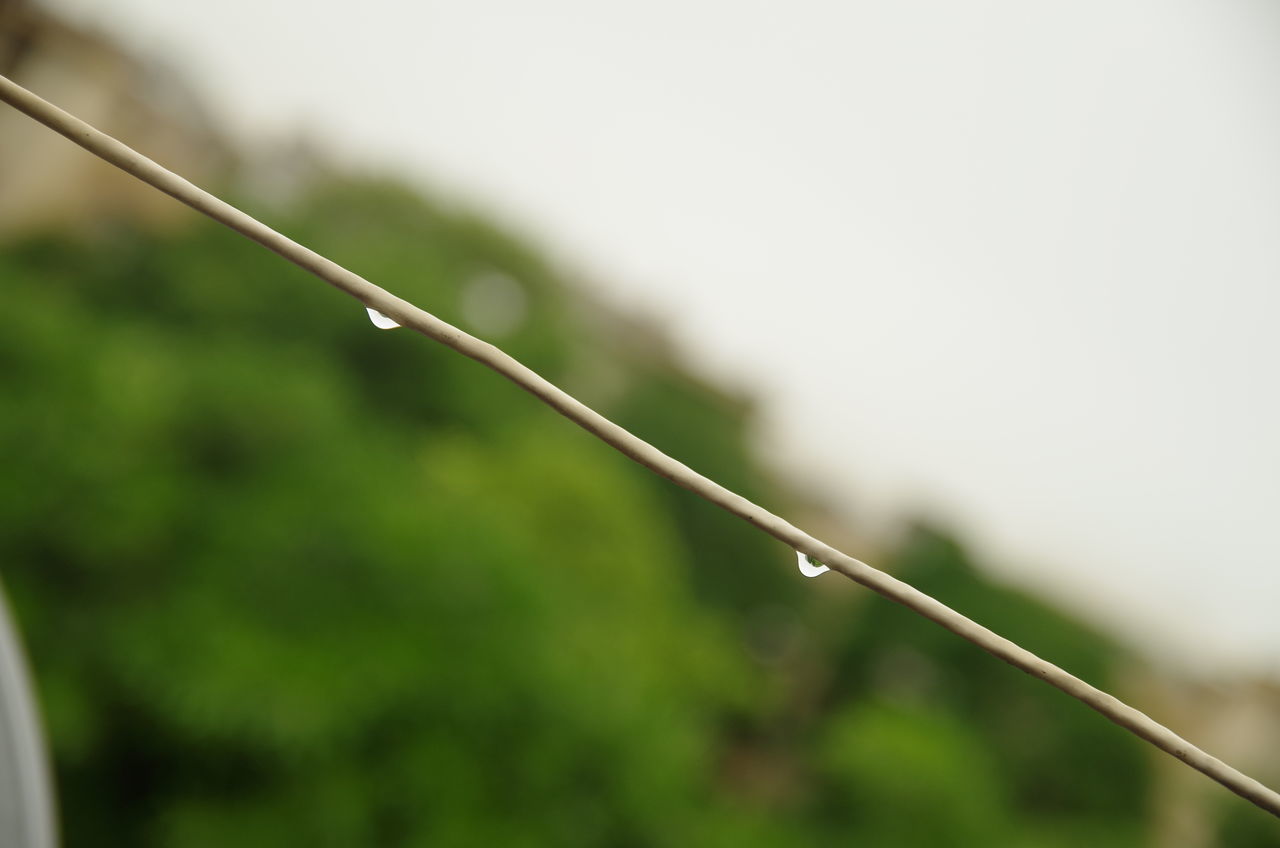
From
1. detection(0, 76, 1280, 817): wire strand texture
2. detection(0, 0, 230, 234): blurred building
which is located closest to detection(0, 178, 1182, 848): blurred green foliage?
detection(0, 0, 230, 234): blurred building

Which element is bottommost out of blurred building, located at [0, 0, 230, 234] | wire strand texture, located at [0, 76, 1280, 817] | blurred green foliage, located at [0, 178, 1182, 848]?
blurred green foliage, located at [0, 178, 1182, 848]

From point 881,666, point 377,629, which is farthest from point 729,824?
point 377,629

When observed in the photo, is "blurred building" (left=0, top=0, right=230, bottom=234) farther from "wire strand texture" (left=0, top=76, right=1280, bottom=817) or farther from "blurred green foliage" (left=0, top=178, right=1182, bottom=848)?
"wire strand texture" (left=0, top=76, right=1280, bottom=817)

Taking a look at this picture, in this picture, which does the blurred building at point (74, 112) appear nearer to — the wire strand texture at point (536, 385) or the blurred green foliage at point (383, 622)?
the blurred green foliage at point (383, 622)

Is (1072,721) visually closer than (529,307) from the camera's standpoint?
Yes

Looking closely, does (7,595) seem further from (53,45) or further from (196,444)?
(53,45)

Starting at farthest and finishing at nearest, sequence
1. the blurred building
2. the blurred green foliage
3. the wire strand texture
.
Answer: the blurred building
the blurred green foliage
the wire strand texture

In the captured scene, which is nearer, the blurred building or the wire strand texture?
the wire strand texture

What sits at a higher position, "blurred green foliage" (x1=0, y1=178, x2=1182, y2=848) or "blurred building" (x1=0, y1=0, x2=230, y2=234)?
"blurred building" (x1=0, y1=0, x2=230, y2=234)

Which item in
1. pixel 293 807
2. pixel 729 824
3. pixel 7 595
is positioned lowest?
pixel 729 824
